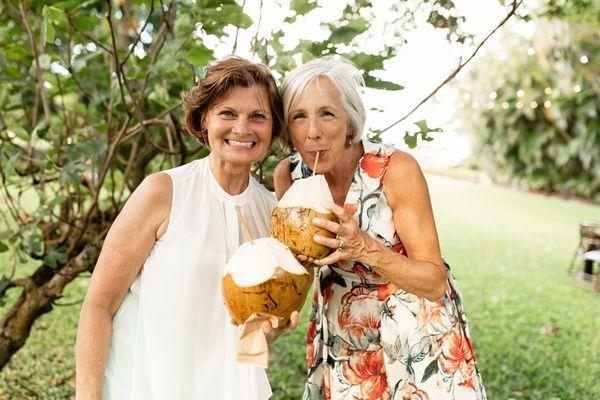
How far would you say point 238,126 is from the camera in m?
1.68

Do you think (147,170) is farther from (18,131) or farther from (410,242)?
(410,242)

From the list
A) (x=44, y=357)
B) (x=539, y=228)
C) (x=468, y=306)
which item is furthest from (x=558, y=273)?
(x=44, y=357)

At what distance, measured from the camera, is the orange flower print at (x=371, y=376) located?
2107 mm

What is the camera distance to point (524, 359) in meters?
4.79

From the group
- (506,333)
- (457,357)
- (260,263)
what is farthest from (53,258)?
(506,333)

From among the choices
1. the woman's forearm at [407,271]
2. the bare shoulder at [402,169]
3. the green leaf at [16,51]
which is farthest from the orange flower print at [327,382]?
the green leaf at [16,51]

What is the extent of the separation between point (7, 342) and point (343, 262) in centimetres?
195

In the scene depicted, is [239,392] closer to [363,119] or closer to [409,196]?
[409,196]

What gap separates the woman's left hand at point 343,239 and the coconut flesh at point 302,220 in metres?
0.02

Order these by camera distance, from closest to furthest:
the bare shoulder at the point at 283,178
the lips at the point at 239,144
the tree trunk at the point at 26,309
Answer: the lips at the point at 239,144 < the bare shoulder at the point at 283,178 < the tree trunk at the point at 26,309

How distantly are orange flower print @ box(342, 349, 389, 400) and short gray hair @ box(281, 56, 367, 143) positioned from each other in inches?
33.7

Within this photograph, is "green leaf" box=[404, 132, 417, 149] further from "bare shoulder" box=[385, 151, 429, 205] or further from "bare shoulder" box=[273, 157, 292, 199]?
"bare shoulder" box=[273, 157, 292, 199]

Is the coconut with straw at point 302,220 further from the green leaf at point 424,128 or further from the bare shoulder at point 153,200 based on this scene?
the green leaf at point 424,128

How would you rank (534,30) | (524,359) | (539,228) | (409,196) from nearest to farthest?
(409,196)
(524,359)
(539,228)
(534,30)
